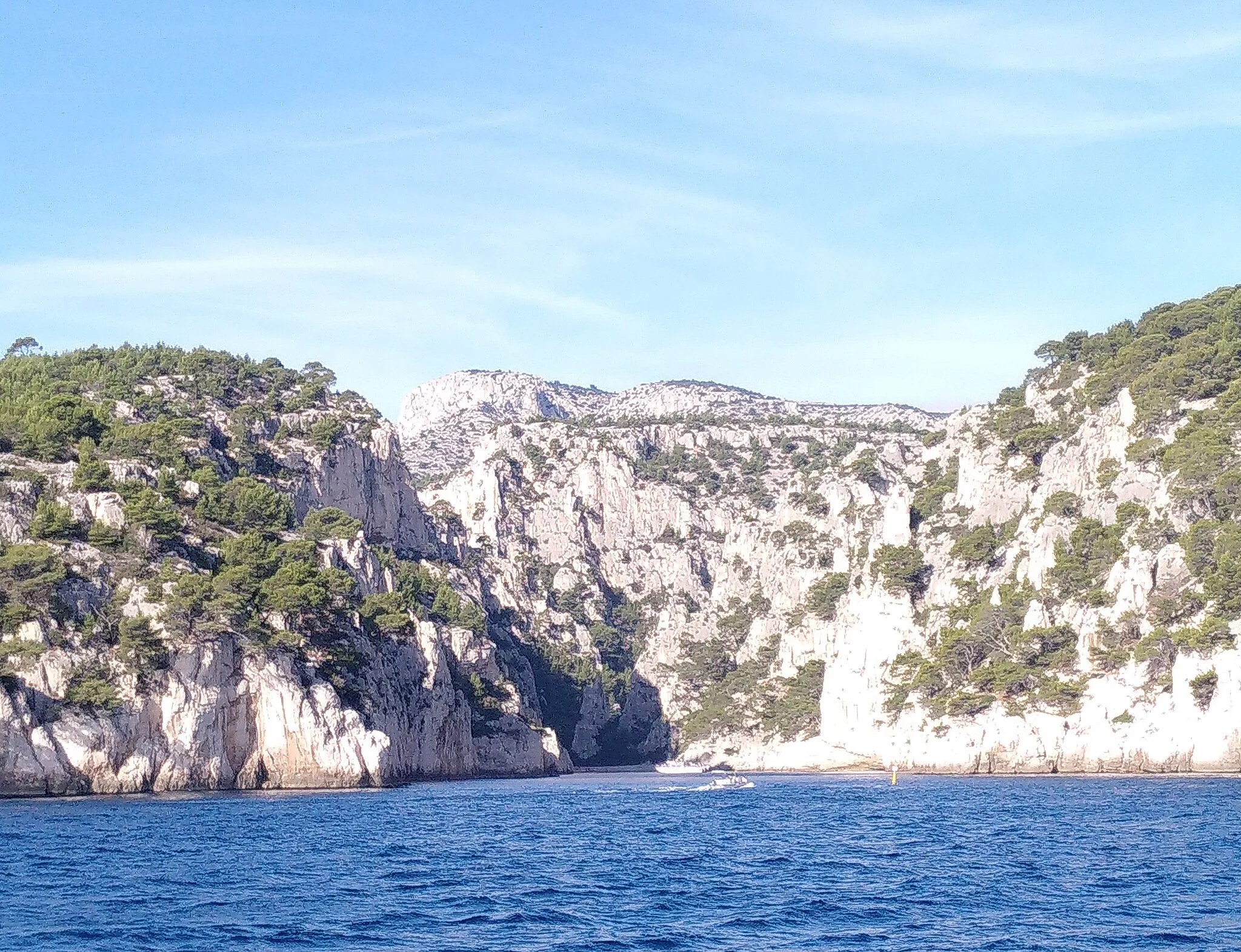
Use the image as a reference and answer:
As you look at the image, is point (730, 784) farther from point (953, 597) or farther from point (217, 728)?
point (217, 728)

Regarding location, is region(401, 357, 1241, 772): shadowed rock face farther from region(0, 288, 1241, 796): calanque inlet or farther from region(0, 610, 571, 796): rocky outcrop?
region(0, 610, 571, 796): rocky outcrop

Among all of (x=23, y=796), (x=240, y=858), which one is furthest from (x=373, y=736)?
(x=240, y=858)

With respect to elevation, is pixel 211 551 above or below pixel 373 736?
above

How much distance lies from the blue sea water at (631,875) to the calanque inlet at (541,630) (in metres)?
8.06

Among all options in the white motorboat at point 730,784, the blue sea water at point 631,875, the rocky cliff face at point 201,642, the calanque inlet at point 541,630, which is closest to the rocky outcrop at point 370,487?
the calanque inlet at point 541,630

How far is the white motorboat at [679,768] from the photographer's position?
141 meters

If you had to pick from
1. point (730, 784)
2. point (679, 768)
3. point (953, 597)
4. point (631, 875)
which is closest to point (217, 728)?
point (730, 784)

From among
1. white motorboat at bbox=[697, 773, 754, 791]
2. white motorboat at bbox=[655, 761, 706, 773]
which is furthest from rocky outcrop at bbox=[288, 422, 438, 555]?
white motorboat at bbox=[697, 773, 754, 791]

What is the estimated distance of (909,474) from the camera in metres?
155

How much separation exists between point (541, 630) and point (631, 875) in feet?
437

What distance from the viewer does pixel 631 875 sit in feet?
148

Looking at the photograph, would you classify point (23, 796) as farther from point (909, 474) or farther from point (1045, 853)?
point (909, 474)

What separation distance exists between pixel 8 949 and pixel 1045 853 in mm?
32920

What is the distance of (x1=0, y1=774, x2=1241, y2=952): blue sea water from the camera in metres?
33.8
